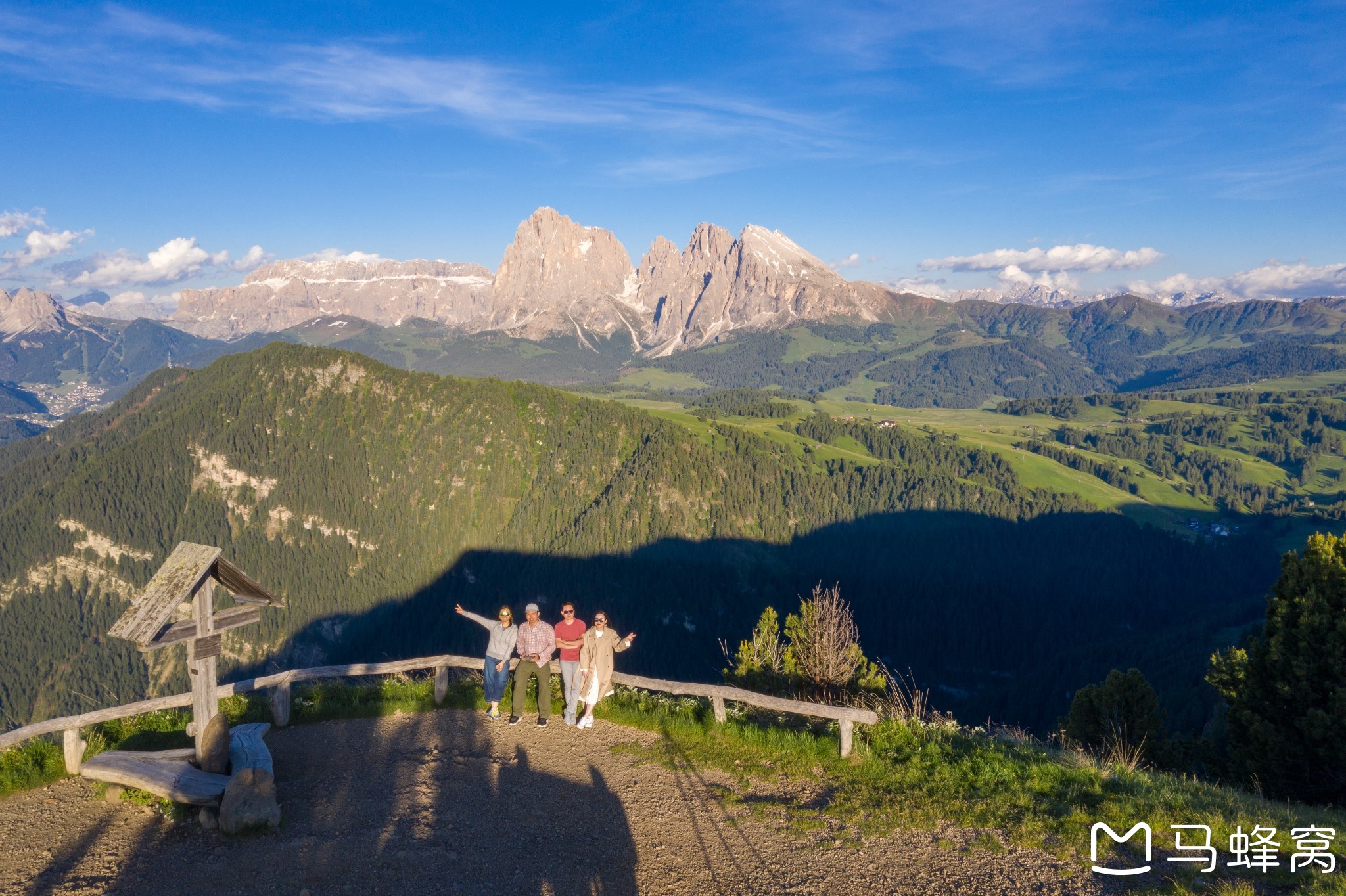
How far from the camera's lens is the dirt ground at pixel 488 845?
12.1 meters

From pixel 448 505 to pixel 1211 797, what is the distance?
19890cm

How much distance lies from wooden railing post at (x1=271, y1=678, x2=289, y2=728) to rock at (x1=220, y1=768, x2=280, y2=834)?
5.42 m

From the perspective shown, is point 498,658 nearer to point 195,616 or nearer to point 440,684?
point 440,684

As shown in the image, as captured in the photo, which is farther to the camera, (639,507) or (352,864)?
(639,507)

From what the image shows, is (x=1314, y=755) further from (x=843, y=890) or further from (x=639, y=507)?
(x=639, y=507)

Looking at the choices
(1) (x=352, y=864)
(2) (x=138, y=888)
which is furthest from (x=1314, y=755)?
(2) (x=138, y=888)

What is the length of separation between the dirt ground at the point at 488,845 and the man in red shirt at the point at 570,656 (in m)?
2.49

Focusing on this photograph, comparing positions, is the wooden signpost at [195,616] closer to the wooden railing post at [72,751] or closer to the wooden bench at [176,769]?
the wooden bench at [176,769]

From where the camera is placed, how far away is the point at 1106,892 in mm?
11312

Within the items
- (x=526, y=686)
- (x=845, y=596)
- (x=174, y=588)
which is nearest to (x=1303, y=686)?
(x=526, y=686)

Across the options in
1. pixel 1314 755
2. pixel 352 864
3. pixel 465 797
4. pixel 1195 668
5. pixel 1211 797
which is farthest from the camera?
pixel 1195 668

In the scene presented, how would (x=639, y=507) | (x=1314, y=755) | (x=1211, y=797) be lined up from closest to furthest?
1. (x=1211, y=797)
2. (x=1314, y=755)
3. (x=639, y=507)

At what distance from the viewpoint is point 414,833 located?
13.9 m

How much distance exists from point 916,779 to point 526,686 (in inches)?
418
